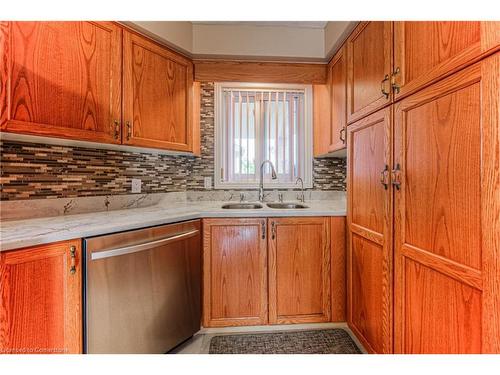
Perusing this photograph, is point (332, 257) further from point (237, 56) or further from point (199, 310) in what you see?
point (237, 56)

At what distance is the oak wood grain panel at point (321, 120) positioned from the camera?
2.02 m

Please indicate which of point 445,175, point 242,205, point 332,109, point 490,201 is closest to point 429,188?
point 445,175

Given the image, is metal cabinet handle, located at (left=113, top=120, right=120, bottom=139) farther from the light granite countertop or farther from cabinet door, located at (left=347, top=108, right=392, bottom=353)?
cabinet door, located at (left=347, top=108, right=392, bottom=353)

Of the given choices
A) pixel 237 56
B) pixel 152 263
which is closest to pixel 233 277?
pixel 152 263

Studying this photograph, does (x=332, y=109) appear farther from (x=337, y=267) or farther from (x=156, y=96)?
(x=156, y=96)

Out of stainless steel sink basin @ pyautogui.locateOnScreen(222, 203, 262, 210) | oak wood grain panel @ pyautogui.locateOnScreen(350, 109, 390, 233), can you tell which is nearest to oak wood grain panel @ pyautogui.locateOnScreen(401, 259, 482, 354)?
oak wood grain panel @ pyautogui.locateOnScreen(350, 109, 390, 233)

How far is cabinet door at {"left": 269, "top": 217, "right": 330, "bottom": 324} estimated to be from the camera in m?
1.66

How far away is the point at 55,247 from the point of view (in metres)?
0.98

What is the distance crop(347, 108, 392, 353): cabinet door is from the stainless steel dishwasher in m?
1.02

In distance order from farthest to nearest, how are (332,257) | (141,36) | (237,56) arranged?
(237,56), (332,257), (141,36)

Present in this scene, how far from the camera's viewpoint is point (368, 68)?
4.41 ft

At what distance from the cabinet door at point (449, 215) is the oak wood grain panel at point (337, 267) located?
56 centimetres

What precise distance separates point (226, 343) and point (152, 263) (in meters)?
0.75

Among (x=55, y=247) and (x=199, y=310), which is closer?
(x=55, y=247)
